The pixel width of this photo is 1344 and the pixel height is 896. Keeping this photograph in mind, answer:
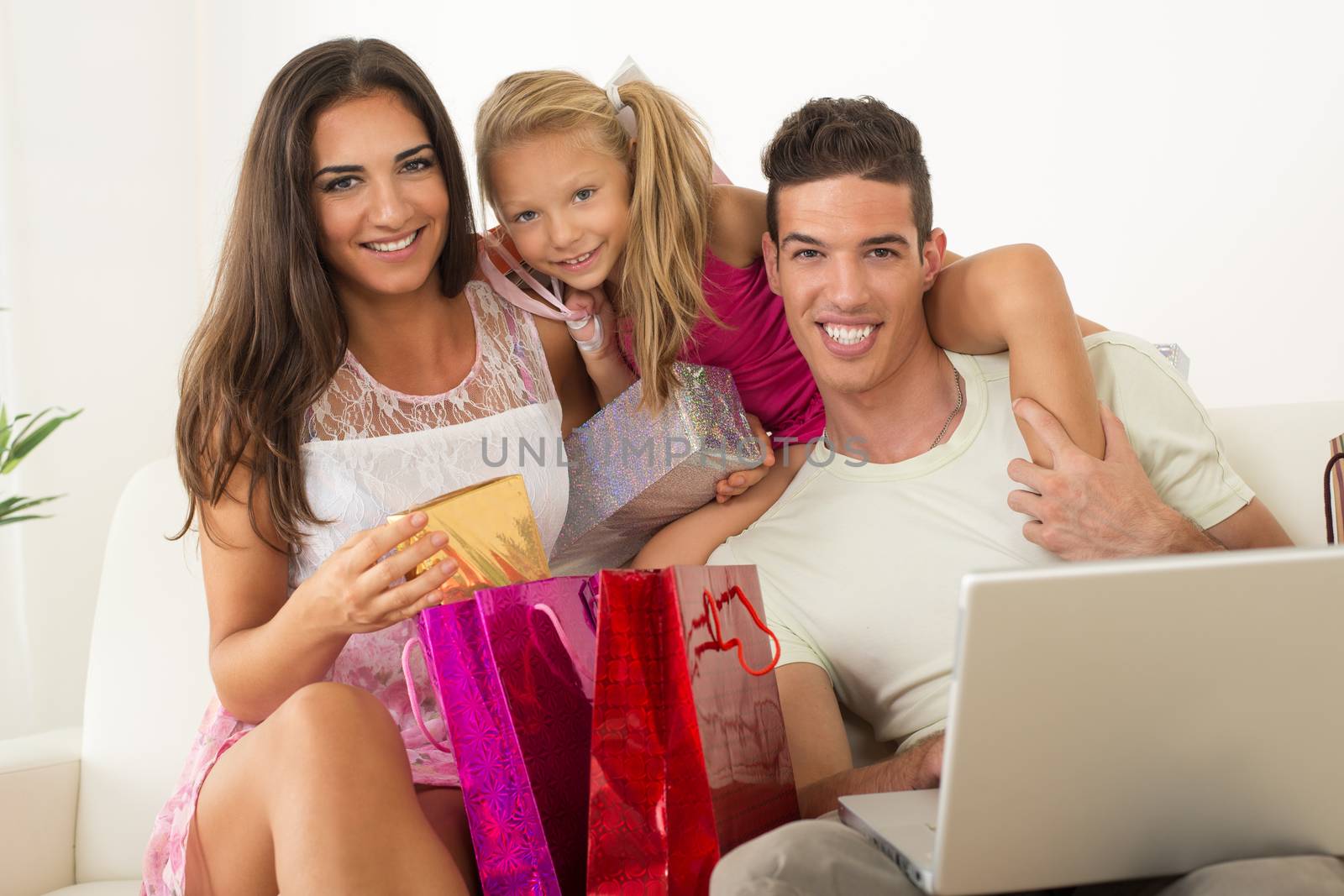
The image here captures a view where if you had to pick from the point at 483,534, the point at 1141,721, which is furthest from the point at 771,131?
the point at 1141,721

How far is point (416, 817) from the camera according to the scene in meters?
1.26

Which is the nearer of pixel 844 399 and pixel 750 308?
pixel 844 399

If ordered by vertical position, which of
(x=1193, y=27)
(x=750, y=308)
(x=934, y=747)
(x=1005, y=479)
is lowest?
(x=934, y=747)

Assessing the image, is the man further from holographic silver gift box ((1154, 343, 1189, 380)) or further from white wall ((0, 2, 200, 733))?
white wall ((0, 2, 200, 733))

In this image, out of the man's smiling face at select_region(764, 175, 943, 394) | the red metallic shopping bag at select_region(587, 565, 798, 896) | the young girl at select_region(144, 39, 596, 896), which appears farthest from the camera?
the man's smiling face at select_region(764, 175, 943, 394)

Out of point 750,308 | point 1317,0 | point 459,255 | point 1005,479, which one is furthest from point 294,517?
point 1317,0

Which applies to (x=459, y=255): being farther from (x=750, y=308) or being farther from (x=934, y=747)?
(x=934, y=747)

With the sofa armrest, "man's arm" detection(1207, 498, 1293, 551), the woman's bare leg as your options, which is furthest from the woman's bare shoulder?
the sofa armrest

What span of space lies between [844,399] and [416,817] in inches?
37.1

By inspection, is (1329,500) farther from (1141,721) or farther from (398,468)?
(398,468)

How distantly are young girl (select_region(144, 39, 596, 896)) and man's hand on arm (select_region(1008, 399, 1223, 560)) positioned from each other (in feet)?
2.34

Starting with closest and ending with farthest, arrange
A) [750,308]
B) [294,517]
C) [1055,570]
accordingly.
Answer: [1055,570] < [294,517] < [750,308]

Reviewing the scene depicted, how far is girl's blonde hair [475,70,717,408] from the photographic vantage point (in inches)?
73.4

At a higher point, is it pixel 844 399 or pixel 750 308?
pixel 750 308
